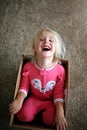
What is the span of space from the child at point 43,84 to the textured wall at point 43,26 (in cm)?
19

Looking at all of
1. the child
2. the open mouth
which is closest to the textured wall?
the child

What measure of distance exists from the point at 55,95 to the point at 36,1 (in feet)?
2.35

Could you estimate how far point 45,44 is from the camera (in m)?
1.11

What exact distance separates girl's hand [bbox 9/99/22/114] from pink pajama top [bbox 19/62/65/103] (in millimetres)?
72

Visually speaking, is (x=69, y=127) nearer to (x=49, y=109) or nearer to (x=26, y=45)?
Result: (x=49, y=109)

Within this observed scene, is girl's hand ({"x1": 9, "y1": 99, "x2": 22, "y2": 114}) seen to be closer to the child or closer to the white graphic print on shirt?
the child

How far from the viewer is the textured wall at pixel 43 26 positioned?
1.29 metres

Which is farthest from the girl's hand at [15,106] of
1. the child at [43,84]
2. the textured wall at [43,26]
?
the textured wall at [43,26]

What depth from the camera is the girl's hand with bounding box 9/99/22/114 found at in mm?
1050

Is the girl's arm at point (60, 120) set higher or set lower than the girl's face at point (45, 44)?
lower

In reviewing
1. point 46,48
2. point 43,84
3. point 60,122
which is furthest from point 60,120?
point 46,48

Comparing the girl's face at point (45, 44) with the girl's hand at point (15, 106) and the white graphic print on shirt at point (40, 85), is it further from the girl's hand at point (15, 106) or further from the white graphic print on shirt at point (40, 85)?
the girl's hand at point (15, 106)

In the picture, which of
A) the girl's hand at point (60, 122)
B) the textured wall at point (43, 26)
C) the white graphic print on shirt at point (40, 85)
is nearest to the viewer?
the girl's hand at point (60, 122)

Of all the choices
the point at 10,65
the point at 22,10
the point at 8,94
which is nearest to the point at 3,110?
the point at 8,94
